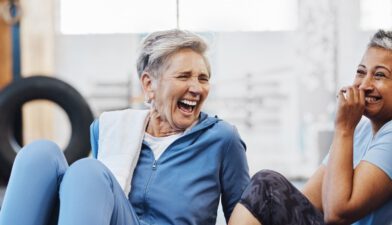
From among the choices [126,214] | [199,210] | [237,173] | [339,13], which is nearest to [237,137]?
[237,173]

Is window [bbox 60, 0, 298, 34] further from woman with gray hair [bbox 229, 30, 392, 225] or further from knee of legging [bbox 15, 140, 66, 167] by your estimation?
knee of legging [bbox 15, 140, 66, 167]

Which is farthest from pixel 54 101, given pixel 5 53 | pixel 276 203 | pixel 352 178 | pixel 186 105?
pixel 352 178

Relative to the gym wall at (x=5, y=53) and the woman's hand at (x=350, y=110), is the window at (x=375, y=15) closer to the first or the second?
the gym wall at (x=5, y=53)

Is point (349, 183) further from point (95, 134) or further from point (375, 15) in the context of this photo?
point (375, 15)

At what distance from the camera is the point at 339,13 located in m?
3.89

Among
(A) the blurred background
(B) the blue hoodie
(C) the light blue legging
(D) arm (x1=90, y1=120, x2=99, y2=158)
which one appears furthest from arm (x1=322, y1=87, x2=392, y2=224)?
(A) the blurred background

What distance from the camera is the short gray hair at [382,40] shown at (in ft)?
4.74

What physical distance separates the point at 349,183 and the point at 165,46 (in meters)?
0.58

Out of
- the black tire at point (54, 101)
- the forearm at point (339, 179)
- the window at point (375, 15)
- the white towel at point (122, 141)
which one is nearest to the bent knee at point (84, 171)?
the white towel at point (122, 141)

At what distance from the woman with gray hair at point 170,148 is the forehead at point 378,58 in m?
0.38

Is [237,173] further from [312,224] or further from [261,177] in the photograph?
[312,224]

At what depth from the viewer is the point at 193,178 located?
4.96 ft

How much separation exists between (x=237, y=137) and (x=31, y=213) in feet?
1.79

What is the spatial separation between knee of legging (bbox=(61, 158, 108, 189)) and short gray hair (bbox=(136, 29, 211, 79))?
1.22 feet
